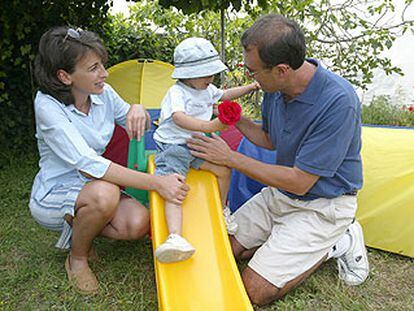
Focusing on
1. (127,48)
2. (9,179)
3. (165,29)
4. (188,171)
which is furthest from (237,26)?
(188,171)

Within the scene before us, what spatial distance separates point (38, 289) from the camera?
7.49 ft

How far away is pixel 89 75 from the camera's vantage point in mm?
2174

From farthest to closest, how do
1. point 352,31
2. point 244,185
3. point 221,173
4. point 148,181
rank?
point 352,31 → point 244,185 → point 221,173 → point 148,181

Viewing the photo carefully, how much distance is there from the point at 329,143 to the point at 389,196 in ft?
3.11

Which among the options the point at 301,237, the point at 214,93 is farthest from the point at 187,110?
the point at 301,237

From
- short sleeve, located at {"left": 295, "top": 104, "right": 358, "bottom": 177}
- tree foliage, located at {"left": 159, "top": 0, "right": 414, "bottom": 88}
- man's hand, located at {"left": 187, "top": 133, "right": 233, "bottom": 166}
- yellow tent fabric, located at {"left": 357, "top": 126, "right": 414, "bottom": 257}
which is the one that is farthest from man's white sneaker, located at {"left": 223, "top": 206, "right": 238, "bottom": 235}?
tree foliage, located at {"left": 159, "top": 0, "right": 414, "bottom": 88}

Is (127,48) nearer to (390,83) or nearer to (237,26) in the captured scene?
(237,26)

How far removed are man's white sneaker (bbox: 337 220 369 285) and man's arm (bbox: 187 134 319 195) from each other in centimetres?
56

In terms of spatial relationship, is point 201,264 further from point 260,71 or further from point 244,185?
point 244,185

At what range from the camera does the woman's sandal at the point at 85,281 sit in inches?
88.2

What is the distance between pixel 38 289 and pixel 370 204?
1.90 meters

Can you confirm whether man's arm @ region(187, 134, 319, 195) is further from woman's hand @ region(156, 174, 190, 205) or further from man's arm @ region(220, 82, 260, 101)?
man's arm @ region(220, 82, 260, 101)

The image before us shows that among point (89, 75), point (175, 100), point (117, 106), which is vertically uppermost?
point (89, 75)

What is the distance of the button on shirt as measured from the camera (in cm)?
209
